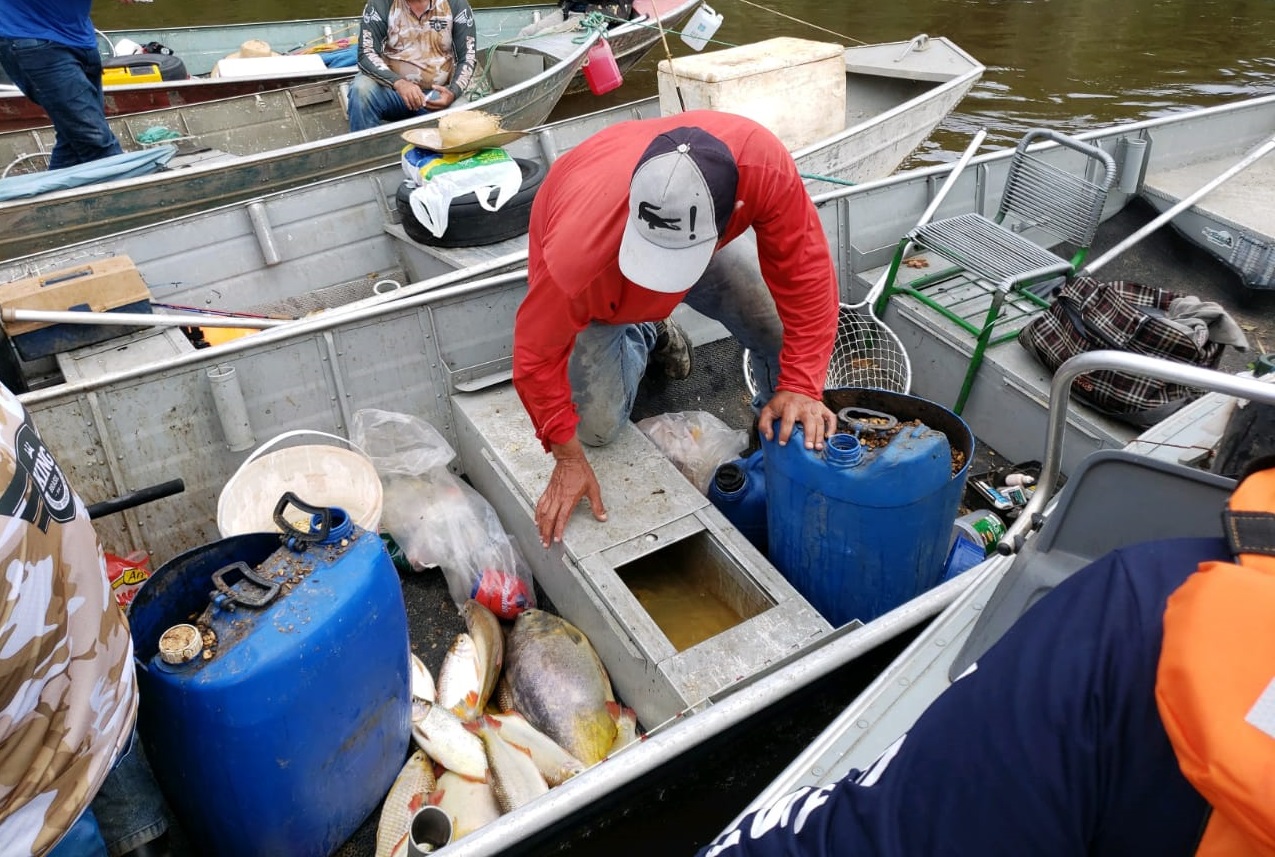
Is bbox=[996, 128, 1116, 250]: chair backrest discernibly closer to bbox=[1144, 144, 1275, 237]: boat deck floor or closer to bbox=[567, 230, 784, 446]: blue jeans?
bbox=[1144, 144, 1275, 237]: boat deck floor

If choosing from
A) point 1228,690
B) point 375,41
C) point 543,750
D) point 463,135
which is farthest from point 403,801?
point 375,41

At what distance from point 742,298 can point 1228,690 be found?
2.69 m

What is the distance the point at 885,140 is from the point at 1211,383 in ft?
15.5

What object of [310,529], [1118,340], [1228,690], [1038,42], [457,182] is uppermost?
[1228,690]

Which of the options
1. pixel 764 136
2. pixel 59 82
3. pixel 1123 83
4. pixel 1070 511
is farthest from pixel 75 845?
pixel 1123 83

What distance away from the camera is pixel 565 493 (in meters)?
2.95

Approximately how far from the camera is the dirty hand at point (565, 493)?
2.94 metres

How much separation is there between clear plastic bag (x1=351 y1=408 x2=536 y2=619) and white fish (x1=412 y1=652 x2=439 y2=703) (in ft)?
1.11

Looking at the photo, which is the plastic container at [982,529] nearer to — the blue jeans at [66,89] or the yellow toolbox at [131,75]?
the blue jeans at [66,89]

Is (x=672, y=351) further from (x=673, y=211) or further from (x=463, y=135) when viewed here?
(x=673, y=211)

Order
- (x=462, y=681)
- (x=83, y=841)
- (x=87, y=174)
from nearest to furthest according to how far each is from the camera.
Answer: (x=83, y=841) → (x=462, y=681) → (x=87, y=174)

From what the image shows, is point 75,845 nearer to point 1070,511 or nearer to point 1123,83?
point 1070,511

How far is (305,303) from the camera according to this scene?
17.1ft

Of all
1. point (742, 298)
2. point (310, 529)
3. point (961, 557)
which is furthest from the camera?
point (742, 298)
